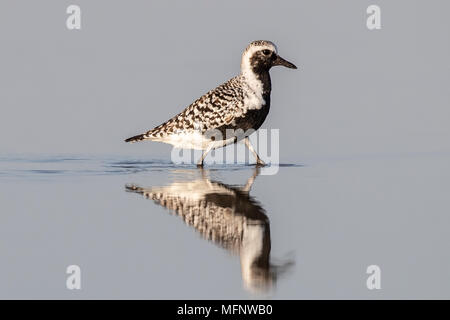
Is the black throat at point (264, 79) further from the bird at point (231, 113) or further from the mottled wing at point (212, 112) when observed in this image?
the mottled wing at point (212, 112)

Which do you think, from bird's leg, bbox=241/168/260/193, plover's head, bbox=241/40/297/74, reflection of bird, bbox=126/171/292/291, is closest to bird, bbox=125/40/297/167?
plover's head, bbox=241/40/297/74

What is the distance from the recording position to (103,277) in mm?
8461

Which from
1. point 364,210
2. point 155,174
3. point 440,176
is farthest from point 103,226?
point 440,176

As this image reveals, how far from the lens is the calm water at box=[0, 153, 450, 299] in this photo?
848 cm

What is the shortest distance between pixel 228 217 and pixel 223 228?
1.95 feet

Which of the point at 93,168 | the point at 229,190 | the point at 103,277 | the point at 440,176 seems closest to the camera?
the point at 103,277

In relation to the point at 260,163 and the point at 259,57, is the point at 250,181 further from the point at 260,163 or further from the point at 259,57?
the point at 259,57

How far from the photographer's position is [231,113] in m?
16.0

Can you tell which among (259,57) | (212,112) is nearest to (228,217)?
(212,112)

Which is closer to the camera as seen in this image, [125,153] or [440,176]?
[440,176]

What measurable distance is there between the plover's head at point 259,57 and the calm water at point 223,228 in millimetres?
2136
